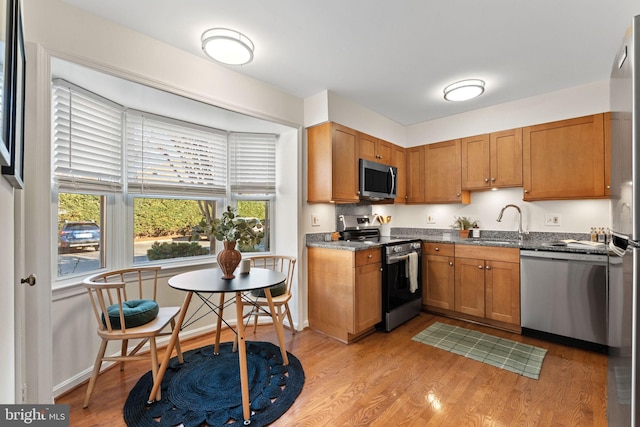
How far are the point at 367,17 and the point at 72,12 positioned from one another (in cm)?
182

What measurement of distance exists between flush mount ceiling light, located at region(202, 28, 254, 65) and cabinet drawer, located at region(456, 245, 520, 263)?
9.39 ft

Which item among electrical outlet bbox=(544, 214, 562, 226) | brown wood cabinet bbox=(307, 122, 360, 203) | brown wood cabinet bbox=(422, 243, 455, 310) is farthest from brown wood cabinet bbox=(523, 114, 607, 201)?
brown wood cabinet bbox=(307, 122, 360, 203)

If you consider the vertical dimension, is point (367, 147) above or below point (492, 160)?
above

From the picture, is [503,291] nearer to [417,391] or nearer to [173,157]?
[417,391]

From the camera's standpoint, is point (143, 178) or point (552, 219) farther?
point (552, 219)

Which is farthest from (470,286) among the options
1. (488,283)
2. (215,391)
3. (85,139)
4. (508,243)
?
(85,139)

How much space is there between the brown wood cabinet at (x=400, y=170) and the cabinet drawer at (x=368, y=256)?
1.22m

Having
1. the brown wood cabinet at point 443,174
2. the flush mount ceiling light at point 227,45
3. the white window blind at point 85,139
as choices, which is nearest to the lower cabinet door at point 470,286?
the brown wood cabinet at point 443,174

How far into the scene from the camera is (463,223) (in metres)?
3.68

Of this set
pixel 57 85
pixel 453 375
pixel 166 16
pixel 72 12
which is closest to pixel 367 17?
pixel 166 16

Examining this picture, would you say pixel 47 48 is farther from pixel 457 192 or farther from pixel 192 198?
pixel 457 192

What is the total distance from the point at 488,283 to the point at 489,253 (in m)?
0.32

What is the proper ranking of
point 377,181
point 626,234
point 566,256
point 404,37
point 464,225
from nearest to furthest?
1. point 626,234
2. point 404,37
3. point 566,256
4. point 377,181
5. point 464,225

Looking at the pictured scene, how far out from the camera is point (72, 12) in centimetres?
178
